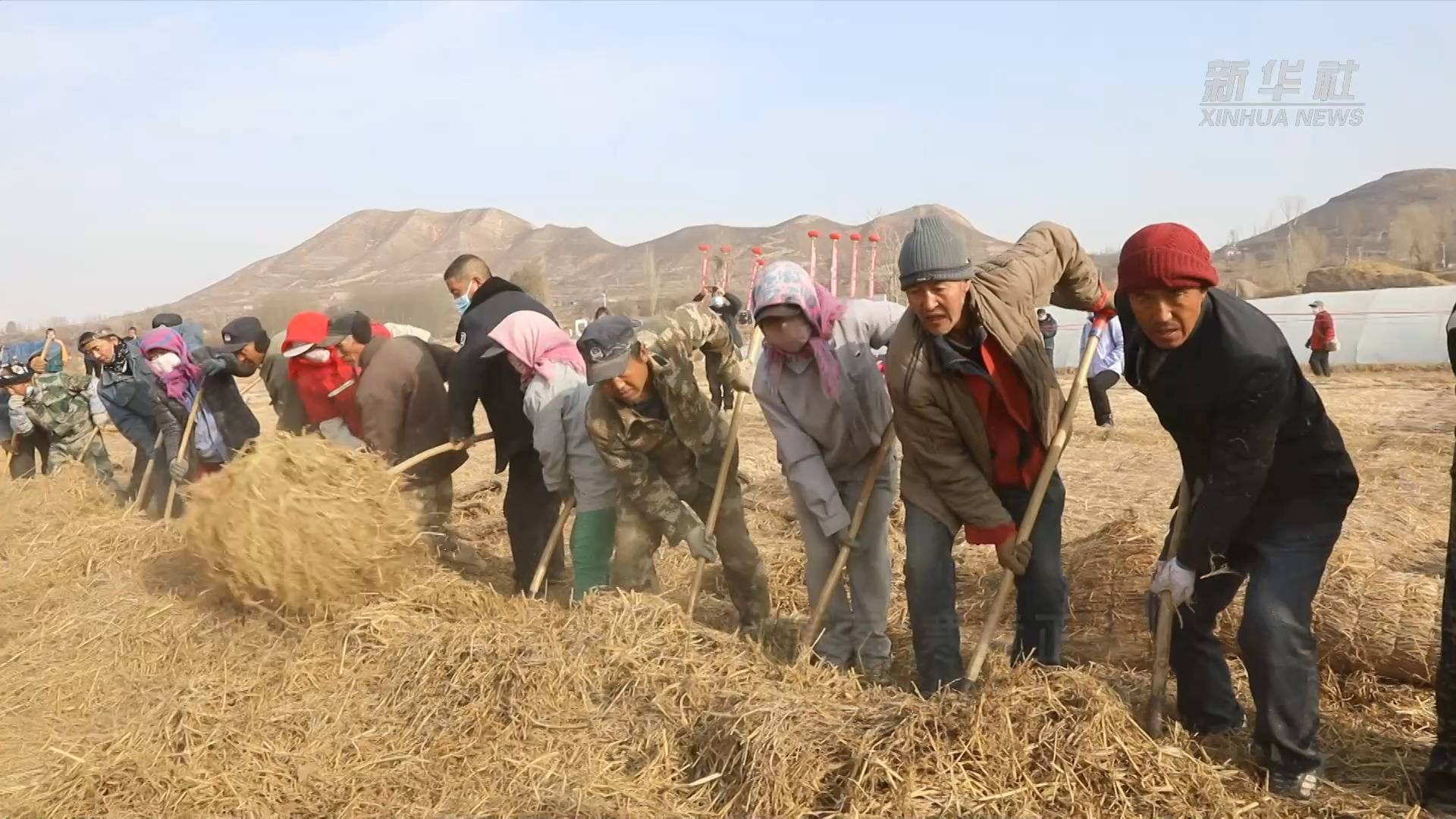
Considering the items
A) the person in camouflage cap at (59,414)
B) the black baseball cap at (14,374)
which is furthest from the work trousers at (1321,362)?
the black baseball cap at (14,374)

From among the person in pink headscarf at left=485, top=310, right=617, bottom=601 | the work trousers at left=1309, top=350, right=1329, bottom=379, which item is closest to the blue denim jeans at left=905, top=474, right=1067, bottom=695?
the person in pink headscarf at left=485, top=310, right=617, bottom=601

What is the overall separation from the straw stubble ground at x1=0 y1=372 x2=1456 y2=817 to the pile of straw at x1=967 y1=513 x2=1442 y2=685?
1.3 inches

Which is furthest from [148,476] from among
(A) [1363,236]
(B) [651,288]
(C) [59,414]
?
(A) [1363,236]

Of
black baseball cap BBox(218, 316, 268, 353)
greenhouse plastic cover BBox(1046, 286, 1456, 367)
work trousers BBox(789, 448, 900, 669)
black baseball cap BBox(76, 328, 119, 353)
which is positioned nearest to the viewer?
work trousers BBox(789, 448, 900, 669)

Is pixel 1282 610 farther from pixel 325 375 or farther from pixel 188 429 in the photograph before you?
pixel 188 429

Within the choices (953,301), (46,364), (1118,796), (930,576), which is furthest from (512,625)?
(46,364)

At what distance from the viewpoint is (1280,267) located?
5722 centimetres

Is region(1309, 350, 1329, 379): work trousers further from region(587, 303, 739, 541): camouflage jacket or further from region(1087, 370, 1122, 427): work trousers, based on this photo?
region(587, 303, 739, 541): camouflage jacket

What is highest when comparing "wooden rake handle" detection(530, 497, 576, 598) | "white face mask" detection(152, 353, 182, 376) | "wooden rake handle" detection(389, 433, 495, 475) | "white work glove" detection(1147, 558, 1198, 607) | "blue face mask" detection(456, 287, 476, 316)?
"blue face mask" detection(456, 287, 476, 316)

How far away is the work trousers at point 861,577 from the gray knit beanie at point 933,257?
1114mm

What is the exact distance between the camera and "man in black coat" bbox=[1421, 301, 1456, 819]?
2.91m

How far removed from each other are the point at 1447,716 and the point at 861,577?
211 cm

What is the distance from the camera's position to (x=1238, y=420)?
2971 millimetres

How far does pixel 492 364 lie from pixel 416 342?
0.78 meters
